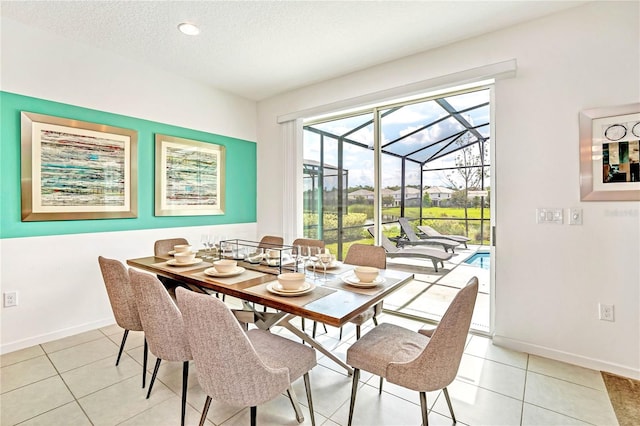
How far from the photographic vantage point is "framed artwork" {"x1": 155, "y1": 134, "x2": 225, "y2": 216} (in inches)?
139

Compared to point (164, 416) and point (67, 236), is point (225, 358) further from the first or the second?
point (67, 236)

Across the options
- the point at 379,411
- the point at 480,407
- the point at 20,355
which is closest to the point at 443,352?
the point at 379,411

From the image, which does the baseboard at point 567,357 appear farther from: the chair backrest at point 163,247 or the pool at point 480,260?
the chair backrest at point 163,247

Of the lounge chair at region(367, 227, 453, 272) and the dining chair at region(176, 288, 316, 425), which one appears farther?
the lounge chair at region(367, 227, 453, 272)

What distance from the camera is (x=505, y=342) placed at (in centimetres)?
265

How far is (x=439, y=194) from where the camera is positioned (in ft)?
10.6

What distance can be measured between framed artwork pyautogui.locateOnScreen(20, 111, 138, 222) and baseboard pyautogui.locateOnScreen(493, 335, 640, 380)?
13.0 ft

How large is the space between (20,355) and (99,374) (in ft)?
2.99

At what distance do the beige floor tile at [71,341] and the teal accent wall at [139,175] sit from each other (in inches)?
39.4

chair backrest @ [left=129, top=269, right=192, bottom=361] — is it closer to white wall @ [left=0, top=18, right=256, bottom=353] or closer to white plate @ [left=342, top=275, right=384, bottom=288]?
white plate @ [left=342, top=275, right=384, bottom=288]

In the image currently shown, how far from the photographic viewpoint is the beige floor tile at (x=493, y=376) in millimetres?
2062

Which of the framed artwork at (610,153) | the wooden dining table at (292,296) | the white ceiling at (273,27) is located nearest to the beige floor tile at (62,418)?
the wooden dining table at (292,296)

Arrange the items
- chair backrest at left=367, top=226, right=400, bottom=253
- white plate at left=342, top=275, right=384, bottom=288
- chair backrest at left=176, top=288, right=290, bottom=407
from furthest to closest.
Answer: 1. chair backrest at left=367, top=226, right=400, bottom=253
2. white plate at left=342, top=275, right=384, bottom=288
3. chair backrest at left=176, top=288, right=290, bottom=407

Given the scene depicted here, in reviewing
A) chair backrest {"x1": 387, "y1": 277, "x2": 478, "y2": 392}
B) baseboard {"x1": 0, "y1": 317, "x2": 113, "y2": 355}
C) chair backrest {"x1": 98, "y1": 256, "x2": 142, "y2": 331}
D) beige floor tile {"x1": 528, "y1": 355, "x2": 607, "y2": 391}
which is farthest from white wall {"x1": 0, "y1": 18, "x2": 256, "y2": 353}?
beige floor tile {"x1": 528, "y1": 355, "x2": 607, "y2": 391}
